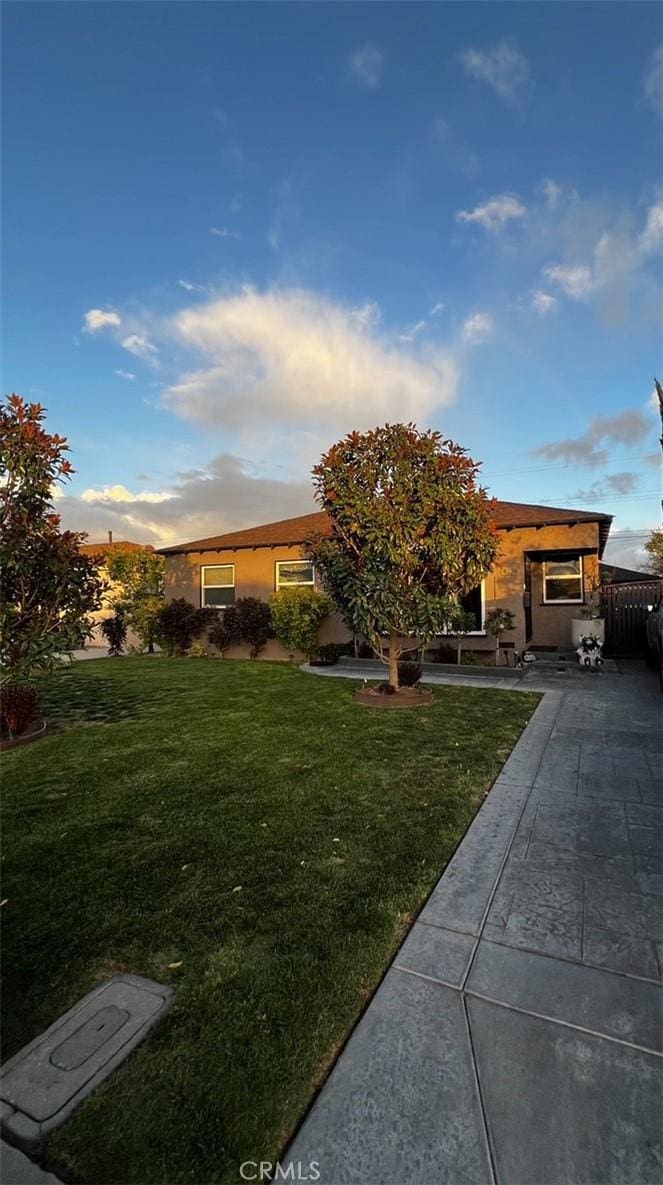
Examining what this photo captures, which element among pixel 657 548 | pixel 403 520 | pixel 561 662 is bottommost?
pixel 561 662

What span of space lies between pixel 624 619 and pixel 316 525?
8.76 metres

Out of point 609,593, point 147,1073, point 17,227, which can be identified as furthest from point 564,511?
point 147,1073

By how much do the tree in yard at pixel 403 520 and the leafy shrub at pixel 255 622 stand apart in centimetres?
685

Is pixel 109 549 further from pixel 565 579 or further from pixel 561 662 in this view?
pixel 561 662

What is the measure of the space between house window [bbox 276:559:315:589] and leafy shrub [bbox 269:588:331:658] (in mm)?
938

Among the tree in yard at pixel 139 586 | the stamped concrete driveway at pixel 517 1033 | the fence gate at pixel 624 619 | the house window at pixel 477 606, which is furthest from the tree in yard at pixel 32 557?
the fence gate at pixel 624 619

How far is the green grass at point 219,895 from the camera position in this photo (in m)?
1.52

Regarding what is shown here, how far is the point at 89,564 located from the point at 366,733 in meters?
4.08

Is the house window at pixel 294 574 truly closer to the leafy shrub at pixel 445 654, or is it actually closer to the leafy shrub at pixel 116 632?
the leafy shrub at pixel 445 654

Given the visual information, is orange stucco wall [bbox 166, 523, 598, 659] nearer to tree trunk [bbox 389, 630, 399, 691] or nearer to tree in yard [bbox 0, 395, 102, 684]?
tree trunk [bbox 389, 630, 399, 691]

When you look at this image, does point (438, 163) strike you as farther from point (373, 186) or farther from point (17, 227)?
point (17, 227)

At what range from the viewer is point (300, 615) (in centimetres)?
1319

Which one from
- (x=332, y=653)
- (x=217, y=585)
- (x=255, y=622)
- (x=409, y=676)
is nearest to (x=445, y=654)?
(x=332, y=653)

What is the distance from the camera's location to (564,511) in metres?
11.9
